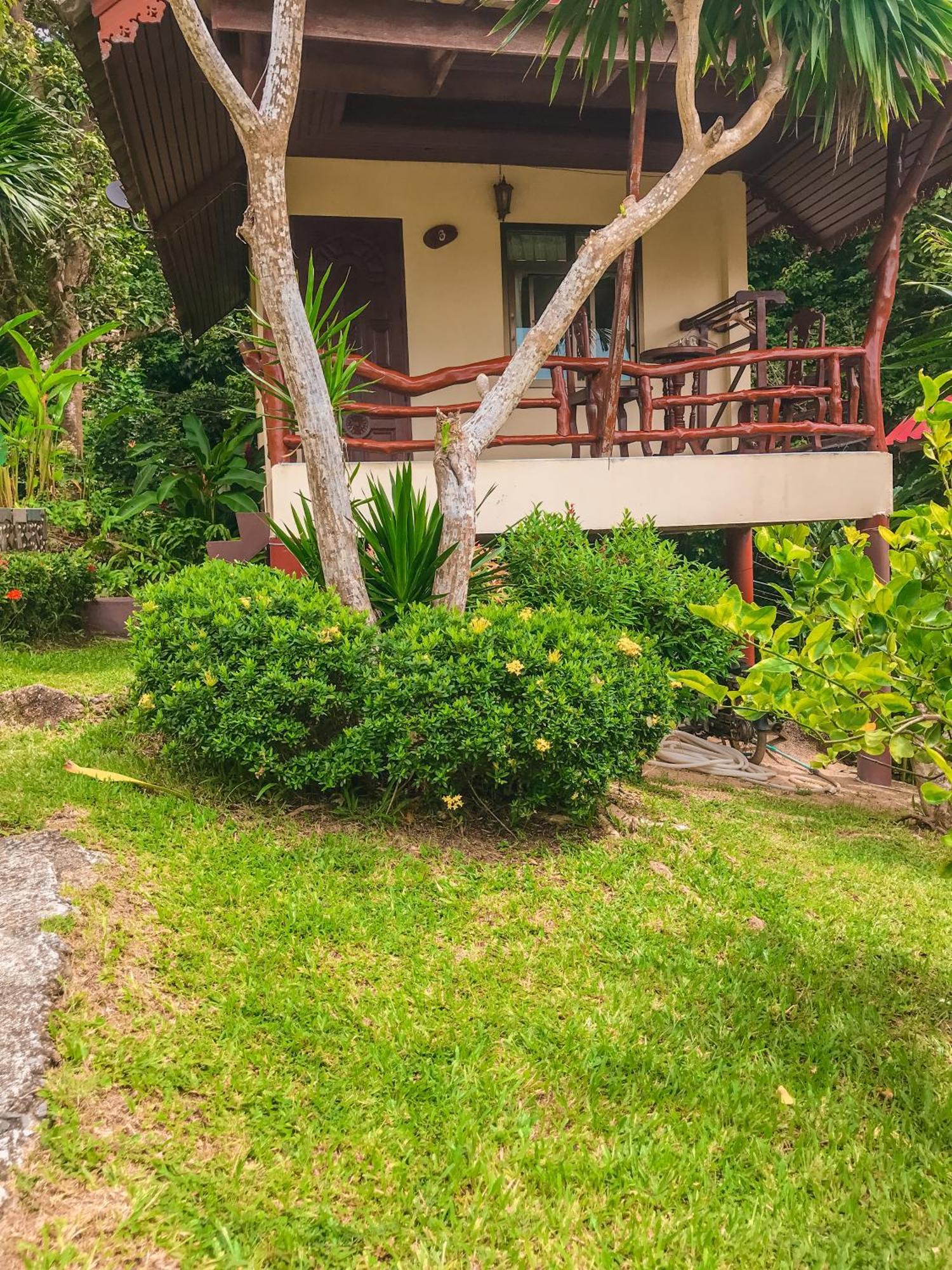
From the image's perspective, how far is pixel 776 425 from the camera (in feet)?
23.3

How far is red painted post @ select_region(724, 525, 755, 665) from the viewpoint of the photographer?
25.0 ft

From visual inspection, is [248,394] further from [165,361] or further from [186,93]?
[186,93]

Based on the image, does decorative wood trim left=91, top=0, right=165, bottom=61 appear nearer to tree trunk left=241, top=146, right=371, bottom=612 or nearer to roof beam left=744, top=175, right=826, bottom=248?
tree trunk left=241, top=146, right=371, bottom=612

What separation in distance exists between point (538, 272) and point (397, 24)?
3513mm

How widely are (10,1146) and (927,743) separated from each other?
7.80ft

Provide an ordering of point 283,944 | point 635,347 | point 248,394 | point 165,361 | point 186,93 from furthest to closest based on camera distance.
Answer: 1. point 165,361
2. point 248,394
3. point 635,347
4. point 186,93
5. point 283,944

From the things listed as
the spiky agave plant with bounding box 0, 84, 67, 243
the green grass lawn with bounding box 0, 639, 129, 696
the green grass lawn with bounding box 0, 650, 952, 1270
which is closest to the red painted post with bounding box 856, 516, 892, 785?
the green grass lawn with bounding box 0, 650, 952, 1270

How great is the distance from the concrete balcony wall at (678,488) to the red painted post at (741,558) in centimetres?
29

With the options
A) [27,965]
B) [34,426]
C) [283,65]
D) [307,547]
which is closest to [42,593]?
[34,426]

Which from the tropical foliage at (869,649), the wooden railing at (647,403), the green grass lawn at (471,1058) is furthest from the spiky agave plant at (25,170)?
the tropical foliage at (869,649)

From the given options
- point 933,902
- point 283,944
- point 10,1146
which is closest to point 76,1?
point 283,944

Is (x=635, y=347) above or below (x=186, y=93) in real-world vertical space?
below

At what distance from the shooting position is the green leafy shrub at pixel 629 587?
4.86 m

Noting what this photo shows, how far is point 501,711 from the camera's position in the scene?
3701mm
